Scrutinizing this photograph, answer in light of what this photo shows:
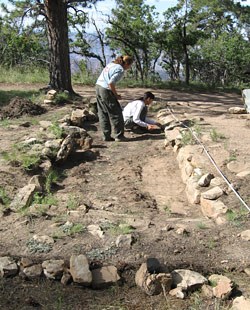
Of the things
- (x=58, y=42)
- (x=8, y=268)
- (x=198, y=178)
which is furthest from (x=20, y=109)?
(x=8, y=268)

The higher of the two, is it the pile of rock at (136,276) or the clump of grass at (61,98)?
the clump of grass at (61,98)

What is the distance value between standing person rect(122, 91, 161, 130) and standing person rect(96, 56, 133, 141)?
371 mm

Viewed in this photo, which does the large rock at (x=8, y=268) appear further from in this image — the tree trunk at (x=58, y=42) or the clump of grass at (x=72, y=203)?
the tree trunk at (x=58, y=42)

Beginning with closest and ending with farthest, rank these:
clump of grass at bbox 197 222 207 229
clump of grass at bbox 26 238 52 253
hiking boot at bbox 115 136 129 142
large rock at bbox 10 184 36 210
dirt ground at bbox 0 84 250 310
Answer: dirt ground at bbox 0 84 250 310
clump of grass at bbox 26 238 52 253
clump of grass at bbox 197 222 207 229
large rock at bbox 10 184 36 210
hiking boot at bbox 115 136 129 142

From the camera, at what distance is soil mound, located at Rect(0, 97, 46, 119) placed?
25.7ft

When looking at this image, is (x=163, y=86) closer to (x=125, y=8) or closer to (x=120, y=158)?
(x=125, y=8)

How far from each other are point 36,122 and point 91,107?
4.42 ft

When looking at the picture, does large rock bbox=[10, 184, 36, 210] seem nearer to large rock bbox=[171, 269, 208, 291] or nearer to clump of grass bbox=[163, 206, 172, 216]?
clump of grass bbox=[163, 206, 172, 216]

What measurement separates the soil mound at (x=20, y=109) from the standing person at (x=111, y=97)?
65.3 inches

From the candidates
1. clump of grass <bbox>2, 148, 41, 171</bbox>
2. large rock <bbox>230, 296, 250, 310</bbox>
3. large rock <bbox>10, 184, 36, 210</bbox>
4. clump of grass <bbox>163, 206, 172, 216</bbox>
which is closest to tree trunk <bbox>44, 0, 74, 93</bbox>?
clump of grass <bbox>2, 148, 41, 171</bbox>

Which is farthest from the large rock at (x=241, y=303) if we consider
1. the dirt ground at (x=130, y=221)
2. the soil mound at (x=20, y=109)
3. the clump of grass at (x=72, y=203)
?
the soil mound at (x=20, y=109)

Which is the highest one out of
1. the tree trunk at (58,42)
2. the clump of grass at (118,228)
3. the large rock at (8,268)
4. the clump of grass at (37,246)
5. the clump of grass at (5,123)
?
the tree trunk at (58,42)

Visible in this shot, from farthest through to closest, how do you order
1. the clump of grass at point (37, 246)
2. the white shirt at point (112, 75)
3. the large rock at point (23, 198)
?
the white shirt at point (112, 75)
the large rock at point (23, 198)
the clump of grass at point (37, 246)

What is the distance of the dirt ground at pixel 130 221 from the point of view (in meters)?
2.93
